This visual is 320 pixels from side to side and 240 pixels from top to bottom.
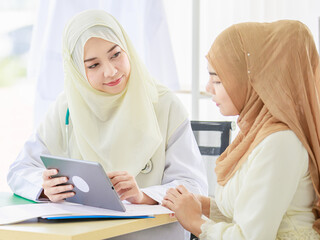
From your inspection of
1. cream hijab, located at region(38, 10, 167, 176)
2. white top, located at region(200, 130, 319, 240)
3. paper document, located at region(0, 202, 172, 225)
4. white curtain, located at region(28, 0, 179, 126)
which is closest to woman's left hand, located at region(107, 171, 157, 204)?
paper document, located at region(0, 202, 172, 225)

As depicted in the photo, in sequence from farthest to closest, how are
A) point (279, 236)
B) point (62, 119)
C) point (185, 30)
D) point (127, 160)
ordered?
point (185, 30) → point (62, 119) → point (127, 160) → point (279, 236)

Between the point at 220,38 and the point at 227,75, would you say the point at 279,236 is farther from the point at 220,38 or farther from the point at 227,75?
the point at 220,38

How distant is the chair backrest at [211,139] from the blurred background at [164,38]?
70cm

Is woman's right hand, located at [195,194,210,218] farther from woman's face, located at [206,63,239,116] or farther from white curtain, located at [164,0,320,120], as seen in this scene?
white curtain, located at [164,0,320,120]

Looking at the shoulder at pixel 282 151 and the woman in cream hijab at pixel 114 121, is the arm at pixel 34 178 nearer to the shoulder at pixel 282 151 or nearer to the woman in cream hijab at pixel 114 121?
the woman in cream hijab at pixel 114 121

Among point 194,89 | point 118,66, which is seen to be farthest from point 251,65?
point 194,89

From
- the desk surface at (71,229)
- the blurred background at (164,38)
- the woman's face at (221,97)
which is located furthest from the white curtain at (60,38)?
the woman's face at (221,97)

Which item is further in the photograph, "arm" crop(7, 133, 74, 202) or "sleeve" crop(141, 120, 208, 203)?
"sleeve" crop(141, 120, 208, 203)

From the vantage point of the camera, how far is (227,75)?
4.67 feet

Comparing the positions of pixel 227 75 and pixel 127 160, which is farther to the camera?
pixel 127 160

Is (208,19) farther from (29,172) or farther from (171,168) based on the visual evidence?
(29,172)

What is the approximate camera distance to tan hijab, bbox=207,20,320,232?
134 cm

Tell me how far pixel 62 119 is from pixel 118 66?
1.23 ft

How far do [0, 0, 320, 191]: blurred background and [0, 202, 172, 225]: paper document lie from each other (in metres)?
1.37
